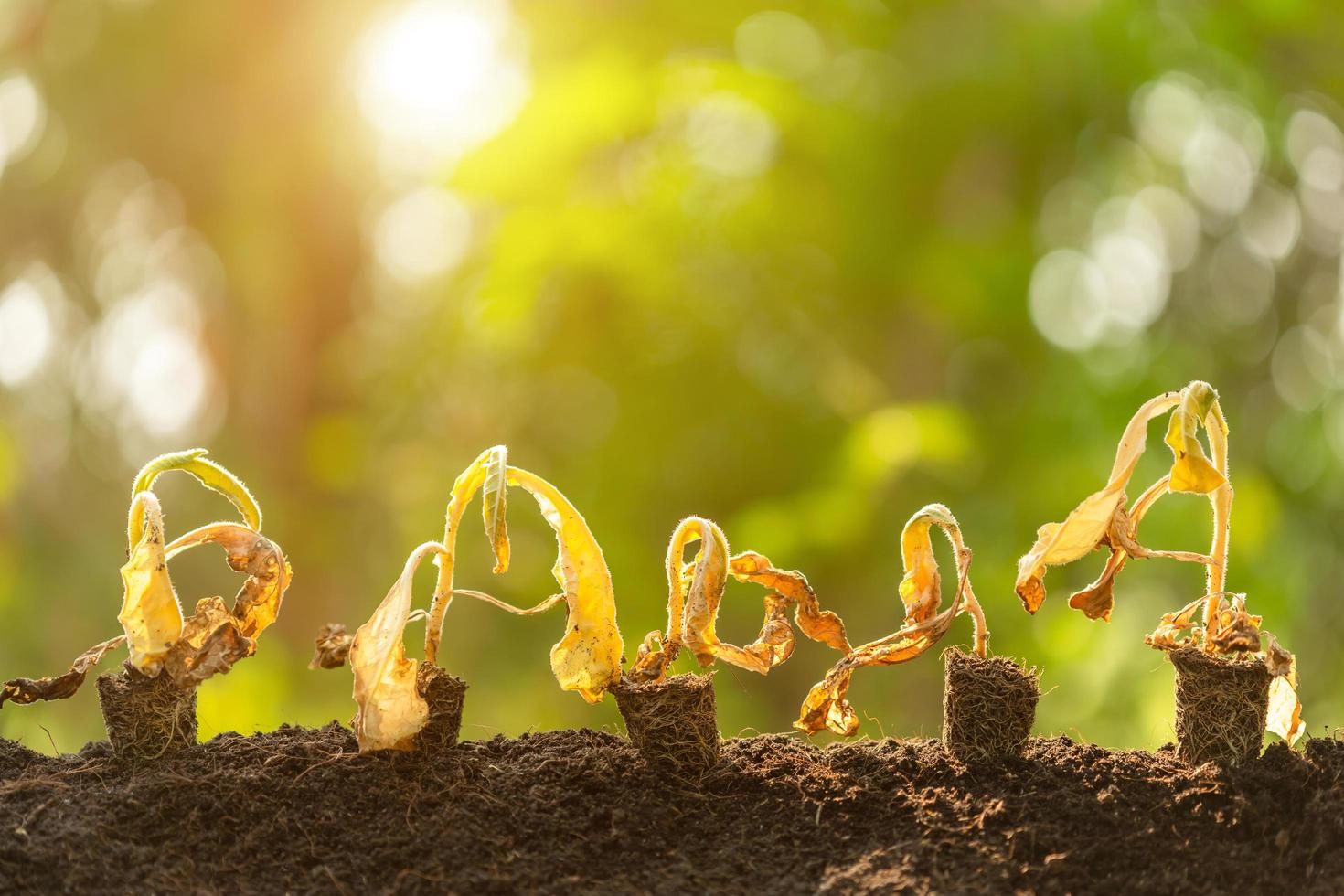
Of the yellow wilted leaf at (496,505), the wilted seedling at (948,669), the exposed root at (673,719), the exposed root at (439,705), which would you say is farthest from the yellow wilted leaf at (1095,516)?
the exposed root at (439,705)

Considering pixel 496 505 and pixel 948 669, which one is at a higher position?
pixel 496 505

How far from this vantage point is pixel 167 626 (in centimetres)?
144

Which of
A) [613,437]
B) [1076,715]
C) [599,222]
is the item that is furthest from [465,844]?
[1076,715]

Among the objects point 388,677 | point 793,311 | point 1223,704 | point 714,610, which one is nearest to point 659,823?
point 714,610

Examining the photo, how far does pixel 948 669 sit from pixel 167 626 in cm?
102

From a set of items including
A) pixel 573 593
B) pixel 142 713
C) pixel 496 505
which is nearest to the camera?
pixel 496 505

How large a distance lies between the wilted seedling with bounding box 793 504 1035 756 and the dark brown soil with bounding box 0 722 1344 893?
0.04 meters

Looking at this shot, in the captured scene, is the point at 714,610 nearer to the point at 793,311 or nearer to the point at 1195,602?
the point at 1195,602

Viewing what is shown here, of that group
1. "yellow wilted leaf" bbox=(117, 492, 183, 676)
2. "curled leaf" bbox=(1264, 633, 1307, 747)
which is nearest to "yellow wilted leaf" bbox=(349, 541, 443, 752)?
"yellow wilted leaf" bbox=(117, 492, 183, 676)

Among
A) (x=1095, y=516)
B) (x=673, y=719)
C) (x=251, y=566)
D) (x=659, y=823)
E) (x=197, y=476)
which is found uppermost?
(x=197, y=476)

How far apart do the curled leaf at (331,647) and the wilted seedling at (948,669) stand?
1.99 feet

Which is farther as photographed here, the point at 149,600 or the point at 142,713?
the point at 142,713

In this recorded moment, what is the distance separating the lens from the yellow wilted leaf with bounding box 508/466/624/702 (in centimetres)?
143

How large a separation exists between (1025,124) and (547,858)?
147 inches
